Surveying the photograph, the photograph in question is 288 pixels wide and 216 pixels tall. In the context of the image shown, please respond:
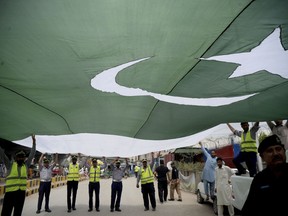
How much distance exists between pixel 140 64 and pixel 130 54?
0.81 feet

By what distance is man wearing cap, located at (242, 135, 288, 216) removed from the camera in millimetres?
2250

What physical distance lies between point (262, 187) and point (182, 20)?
1831mm

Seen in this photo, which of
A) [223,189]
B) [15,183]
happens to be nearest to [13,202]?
[15,183]

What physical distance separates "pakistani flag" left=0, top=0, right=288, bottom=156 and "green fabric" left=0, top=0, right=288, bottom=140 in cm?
1

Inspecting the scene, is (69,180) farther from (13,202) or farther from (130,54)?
(130,54)

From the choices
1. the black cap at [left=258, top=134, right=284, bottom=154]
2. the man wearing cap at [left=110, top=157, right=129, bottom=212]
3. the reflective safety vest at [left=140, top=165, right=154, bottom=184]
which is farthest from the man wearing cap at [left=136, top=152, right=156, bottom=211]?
the black cap at [left=258, top=134, right=284, bottom=154]

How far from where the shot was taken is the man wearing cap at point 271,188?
2.25m

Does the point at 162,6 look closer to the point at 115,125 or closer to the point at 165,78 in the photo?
the point at 165,78

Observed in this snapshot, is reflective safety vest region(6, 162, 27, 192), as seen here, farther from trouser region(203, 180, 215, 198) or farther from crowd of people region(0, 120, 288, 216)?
trouser region(203, 180, 215, 198)

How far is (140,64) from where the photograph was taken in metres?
3.41

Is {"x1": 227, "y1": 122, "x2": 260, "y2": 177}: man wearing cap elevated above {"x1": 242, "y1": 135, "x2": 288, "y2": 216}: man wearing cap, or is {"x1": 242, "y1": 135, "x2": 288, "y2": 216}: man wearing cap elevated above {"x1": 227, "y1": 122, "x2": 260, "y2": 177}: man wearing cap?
{"x1": 227, "y1": 122, "x2": 260, "y2": 177}: man wearing cap

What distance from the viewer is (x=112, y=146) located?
22.6 feet

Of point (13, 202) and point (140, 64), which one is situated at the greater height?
point (140, 64)

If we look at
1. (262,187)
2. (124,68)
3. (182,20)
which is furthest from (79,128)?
(262,187)
